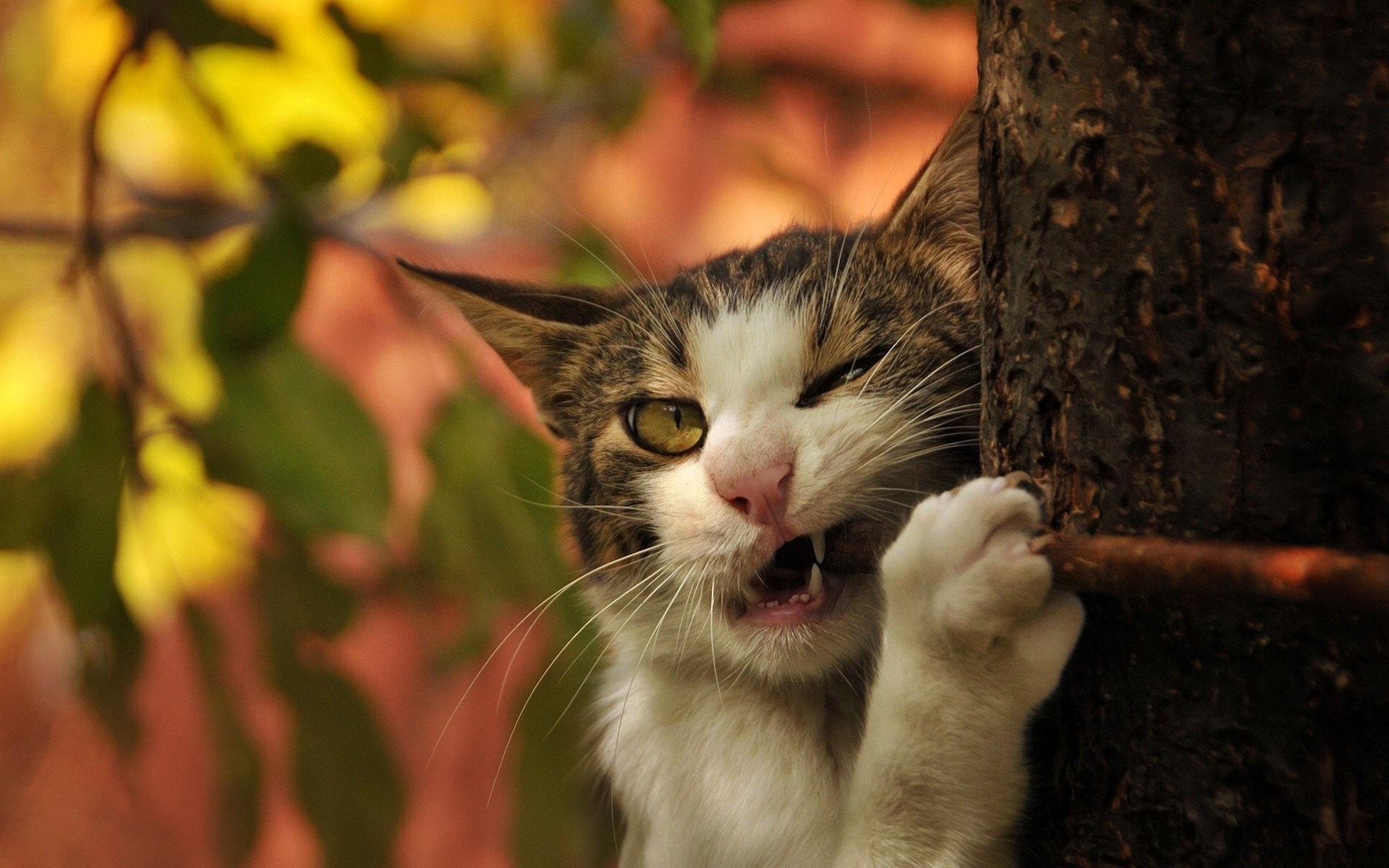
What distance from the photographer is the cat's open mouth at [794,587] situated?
1.25m

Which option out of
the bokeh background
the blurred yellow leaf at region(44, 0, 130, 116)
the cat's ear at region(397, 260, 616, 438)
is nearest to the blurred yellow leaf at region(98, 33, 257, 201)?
the bokeh background

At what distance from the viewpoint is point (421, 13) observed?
325 cm

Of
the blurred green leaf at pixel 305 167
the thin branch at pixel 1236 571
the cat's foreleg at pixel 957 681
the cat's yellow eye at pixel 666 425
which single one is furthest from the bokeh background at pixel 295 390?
the thin branch at pixel 1236 571

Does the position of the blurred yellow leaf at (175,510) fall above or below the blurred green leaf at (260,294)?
below

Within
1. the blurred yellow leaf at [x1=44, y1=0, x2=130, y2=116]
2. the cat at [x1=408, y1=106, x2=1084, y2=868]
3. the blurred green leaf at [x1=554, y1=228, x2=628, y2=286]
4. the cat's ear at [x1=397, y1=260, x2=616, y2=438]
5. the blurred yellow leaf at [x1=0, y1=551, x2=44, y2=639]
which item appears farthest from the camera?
the blurred yellow leaf at [x1=0, y1=551, x2=44, y2=639]

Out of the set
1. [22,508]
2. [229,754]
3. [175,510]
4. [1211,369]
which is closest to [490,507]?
[229,754]

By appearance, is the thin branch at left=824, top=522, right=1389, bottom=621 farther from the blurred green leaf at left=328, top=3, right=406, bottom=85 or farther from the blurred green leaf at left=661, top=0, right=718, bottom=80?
the blurred green leaf at left=328, top=3, right=406, bottom=85

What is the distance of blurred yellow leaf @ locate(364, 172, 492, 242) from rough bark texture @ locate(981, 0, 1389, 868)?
2.36 meters

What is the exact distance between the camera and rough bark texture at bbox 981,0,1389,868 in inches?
27.5

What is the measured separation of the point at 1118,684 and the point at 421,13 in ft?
9.91

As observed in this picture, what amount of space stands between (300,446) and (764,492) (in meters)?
0.86

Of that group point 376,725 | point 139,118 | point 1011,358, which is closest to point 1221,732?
point 1011,358

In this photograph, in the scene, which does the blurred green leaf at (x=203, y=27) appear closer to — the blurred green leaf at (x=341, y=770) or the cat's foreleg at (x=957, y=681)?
the blurred green leaf at (x=341, y=770)

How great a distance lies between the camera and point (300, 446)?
171 centimetres
